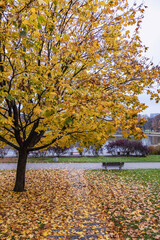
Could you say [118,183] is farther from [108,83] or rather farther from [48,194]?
[108,83]

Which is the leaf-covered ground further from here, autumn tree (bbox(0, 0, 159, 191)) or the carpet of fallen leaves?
autumn tree (bbox(0, 0, 159, 191))

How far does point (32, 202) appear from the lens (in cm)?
580

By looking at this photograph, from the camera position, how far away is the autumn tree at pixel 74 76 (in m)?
4.19

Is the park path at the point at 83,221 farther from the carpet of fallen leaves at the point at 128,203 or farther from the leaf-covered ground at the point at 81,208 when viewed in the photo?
the carpet of fallen leaves at the point at 128,203

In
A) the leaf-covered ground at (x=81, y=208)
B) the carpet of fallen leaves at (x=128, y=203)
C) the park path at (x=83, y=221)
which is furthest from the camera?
the carpet of fallen leaves at (x=128, y=203)

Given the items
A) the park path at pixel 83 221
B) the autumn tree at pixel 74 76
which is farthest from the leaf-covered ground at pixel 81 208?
the autumn tree at pixel 74 76

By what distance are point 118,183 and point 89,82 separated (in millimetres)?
4680

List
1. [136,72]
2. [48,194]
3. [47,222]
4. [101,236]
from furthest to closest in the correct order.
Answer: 1. [48,194]
2. [136,72]
3. [47,222]
4. [101,236]

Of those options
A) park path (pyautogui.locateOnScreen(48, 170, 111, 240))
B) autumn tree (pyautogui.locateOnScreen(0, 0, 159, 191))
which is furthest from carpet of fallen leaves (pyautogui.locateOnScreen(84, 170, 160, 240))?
autumn tree (pyautogui.locateOnScreen(0, 0, 159, 191))

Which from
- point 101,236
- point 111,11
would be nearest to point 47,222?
point 101,236

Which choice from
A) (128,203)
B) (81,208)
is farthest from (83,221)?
(128,203)

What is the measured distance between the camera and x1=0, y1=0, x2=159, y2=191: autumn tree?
4.19m

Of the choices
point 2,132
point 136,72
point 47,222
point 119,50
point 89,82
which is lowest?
point 47,222

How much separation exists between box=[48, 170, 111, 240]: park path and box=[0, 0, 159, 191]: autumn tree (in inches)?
69.8
